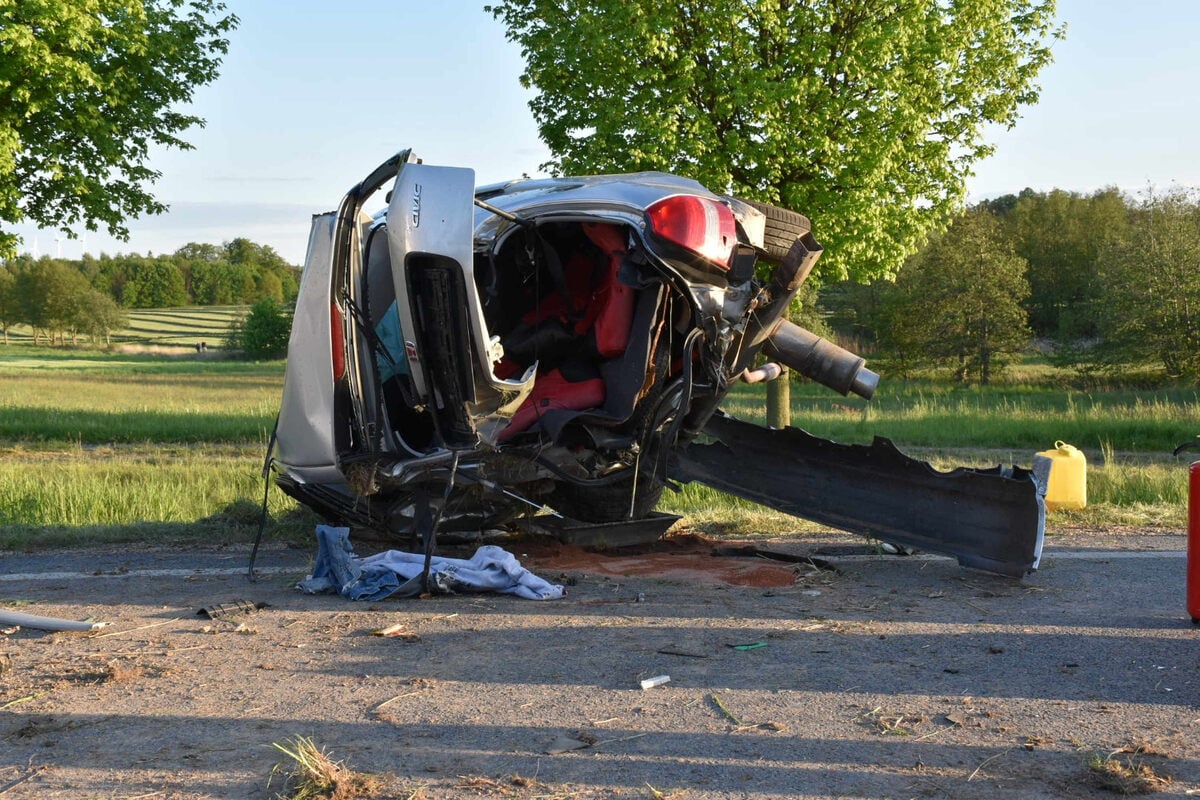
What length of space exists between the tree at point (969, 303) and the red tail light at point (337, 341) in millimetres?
31712

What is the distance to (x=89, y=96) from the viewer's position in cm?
1525

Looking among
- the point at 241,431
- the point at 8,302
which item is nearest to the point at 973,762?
the point at 241,431

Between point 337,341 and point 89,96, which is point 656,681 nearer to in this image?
point 337,341

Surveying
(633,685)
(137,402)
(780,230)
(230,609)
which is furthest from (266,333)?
(633,685)

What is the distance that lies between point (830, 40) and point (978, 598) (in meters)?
9.82

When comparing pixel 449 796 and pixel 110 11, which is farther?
pixel 110 11

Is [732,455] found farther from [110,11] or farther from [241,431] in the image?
[241,431]

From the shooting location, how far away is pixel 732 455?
718 centimetres

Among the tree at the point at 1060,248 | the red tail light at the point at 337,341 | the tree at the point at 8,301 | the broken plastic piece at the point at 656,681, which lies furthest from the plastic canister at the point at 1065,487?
the tree at the point at 8,301

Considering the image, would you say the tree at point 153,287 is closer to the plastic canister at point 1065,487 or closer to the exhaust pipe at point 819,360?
the plastic canister at point 1065,487

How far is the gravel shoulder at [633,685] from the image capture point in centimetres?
348

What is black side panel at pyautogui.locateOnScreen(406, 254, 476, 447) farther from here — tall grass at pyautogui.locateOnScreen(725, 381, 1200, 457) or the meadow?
tall grass at pyautogui.locateOnScreen(725, 381, 1200, 457)

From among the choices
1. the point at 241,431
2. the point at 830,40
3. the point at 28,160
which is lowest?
the point at 241,431

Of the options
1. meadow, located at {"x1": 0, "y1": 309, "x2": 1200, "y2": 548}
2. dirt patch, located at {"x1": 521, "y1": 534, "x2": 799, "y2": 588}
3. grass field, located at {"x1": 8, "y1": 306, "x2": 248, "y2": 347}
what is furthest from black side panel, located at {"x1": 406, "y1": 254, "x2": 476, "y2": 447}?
grass field, located at {"x1": 8, "y1": 306, "x2": 248, "y2": 347}
